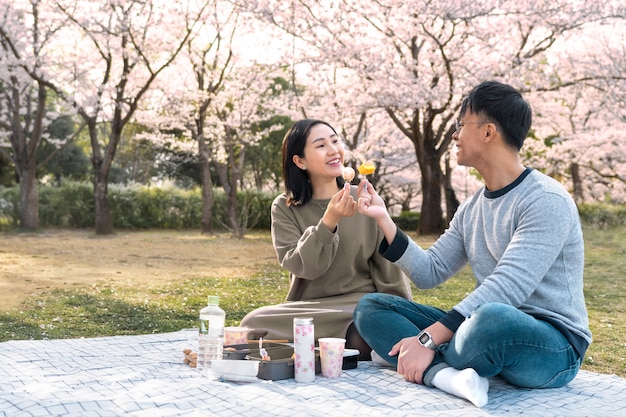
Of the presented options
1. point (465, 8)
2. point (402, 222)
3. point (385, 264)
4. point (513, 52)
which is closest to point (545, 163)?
point (402, 222)

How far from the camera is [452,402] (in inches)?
103

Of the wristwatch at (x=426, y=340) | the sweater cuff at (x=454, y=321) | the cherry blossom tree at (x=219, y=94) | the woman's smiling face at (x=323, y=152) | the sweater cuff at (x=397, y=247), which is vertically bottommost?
the wristwatch at (x=426, y=340)

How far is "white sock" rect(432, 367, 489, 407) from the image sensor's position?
2576 millimetres

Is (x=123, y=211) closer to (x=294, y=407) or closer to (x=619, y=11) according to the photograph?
(x=619, y=11)

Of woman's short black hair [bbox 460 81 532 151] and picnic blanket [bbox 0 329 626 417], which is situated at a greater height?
woman's short black hair [bbox 460 81 532 151]

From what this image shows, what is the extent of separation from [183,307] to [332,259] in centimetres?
324

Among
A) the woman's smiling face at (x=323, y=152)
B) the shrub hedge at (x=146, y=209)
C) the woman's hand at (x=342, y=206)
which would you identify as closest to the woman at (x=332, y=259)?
the woman's smiling face at (x=323, y=152)

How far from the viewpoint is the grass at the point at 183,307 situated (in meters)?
5.04

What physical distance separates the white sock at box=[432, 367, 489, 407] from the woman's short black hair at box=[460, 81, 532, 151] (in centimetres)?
87

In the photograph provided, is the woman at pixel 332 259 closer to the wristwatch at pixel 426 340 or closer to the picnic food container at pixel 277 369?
the picnic food container at pixel 277 369

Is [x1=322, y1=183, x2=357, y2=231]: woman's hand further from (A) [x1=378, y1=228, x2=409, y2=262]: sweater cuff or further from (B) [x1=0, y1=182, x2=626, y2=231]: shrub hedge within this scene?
(B) [x1=0, y1=182, x2=626, y2=231]: shrub hedge

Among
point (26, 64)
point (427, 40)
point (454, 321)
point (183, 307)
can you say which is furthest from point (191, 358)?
point (26, 64)

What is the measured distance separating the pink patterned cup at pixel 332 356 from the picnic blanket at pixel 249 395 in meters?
0.04

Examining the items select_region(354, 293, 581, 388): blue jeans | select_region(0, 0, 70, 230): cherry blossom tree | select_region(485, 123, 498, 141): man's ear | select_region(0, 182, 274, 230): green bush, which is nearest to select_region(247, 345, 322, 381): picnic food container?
select_region(354, 293, 581, 388): blue jeans
